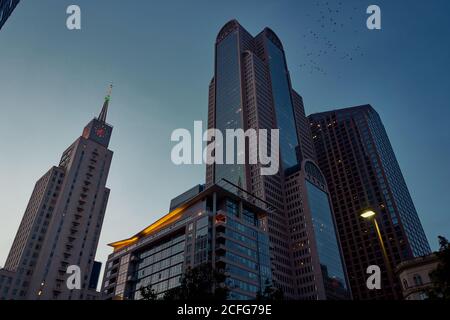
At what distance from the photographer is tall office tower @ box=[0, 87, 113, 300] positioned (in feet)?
361

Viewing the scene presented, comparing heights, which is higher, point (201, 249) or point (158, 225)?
point (158, 225)

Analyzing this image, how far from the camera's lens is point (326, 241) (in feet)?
556

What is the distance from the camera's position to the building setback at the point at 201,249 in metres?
92.0

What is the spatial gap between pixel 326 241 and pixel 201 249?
312 ft

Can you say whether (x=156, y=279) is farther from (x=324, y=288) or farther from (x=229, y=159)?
(x=229, y=159)

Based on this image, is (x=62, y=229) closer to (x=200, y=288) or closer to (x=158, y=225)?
(x=158, y=225)

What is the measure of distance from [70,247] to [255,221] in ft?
205

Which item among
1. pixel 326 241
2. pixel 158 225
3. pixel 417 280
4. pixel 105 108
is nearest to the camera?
pixel 417 280

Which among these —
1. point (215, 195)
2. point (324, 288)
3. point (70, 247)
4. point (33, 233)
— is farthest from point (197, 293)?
point (324, 288)

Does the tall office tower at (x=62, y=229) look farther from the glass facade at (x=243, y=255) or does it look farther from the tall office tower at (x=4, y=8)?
the tall office tower at (x=4, y=8)

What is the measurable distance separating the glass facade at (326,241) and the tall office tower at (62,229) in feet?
320

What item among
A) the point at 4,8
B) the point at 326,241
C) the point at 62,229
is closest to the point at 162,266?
the point at 62,229

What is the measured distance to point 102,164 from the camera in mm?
138250
